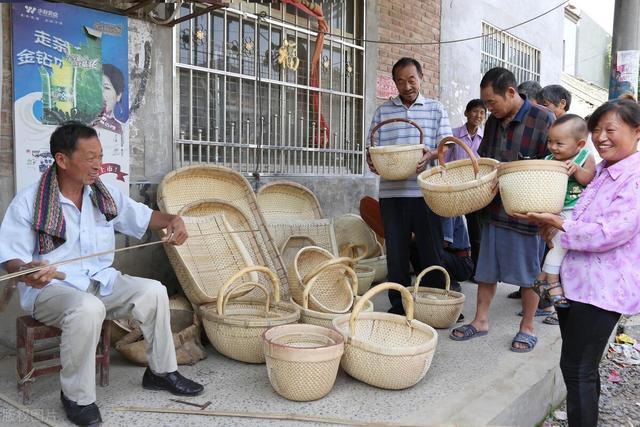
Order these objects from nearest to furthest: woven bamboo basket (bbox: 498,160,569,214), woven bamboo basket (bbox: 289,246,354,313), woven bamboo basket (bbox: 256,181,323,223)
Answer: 1. woven bamboo basket (bbox: 498,160,569,214)
2. woven bamboo basket (bbox: 289,246,354,313)
3. woven bamboo basket (bbox: 256,181,323,223)

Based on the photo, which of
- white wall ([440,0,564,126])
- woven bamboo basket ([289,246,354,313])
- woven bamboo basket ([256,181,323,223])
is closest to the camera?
woven bamboo basket ([289,246,354,313])

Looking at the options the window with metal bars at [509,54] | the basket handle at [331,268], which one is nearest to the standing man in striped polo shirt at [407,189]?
the basket handle at [331,268]

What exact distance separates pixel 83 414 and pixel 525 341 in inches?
98.1

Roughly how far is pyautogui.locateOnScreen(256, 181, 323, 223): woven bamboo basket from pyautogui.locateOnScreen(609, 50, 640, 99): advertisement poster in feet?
10.5

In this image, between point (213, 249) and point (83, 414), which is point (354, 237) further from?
point (83, 414)

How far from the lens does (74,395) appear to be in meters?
2.29

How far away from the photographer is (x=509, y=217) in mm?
3283

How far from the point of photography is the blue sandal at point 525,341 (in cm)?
335

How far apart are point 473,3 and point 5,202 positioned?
262 inches

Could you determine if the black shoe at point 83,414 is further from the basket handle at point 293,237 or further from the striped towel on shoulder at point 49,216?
the basket handle at point 293,237

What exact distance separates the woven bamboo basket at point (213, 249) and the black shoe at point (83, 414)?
107cm

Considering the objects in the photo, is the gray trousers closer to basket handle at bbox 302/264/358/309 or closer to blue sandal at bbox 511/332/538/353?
basket handle at bbox 302/264/358/309

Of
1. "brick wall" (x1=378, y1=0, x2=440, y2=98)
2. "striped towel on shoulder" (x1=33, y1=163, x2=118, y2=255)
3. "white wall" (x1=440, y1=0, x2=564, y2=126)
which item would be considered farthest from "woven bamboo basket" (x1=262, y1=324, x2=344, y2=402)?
"white wall" (x1=440, y1=0, x2=564, y2=126)

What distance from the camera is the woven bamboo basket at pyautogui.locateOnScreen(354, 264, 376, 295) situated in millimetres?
4488
